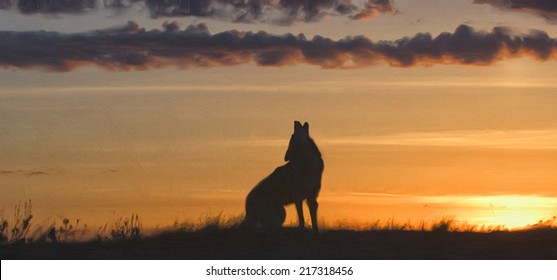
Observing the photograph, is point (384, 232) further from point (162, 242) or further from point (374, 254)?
point (162, 242)

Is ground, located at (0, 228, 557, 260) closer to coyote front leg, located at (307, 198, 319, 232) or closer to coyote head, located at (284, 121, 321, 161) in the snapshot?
coyote front leg, located at (307, 198, 319, 232)

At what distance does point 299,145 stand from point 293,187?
71cm

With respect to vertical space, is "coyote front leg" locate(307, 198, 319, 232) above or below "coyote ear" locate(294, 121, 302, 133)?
below

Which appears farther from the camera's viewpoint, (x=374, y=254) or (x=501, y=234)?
(x=501, y=234)

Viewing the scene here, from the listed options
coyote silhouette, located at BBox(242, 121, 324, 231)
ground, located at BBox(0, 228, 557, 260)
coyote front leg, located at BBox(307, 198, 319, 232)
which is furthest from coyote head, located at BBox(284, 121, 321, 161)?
ground, located at BBox(0, 228, 557, 260)

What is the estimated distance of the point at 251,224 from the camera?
2908cm

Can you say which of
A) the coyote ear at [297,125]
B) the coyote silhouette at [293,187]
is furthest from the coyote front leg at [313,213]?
the coyote ear at [297,125]

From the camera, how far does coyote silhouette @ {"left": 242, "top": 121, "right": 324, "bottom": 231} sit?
95.0ft

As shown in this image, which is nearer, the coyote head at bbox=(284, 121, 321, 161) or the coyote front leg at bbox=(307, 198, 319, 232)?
the coyote front leg at bbox=(307, 198, 319, 232)

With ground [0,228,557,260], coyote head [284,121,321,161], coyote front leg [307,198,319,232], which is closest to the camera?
ground [0,228,557,260]

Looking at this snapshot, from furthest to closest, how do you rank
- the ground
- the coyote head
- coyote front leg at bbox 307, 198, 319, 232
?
the coyote head, coyote front leg at bbox 307, 198, 319, 232, the ground

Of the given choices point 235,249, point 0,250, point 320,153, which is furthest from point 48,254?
point 320,153

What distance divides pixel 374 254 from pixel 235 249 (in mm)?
2213

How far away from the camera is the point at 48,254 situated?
27.8 metres
